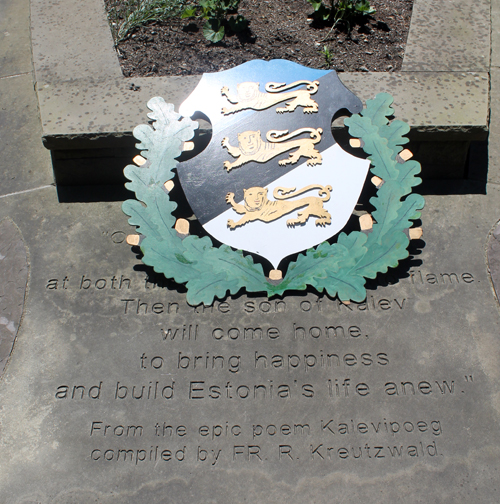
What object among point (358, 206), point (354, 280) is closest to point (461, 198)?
point (358, 206)

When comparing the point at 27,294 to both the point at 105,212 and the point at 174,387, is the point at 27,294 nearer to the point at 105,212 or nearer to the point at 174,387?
the point at 105,212

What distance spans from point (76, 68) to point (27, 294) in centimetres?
181

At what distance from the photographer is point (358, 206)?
3.50 m

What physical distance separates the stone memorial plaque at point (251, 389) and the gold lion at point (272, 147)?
2.85 feet

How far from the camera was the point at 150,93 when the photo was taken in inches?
144

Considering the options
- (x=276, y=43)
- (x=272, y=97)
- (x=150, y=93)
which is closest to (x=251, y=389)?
(x=272, y=97)

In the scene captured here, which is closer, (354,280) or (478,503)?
(478,503)

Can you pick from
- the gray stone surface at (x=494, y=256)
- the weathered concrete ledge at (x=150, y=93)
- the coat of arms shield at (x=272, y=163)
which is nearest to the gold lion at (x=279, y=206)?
the coat of arms shield at (x=272, y=163)

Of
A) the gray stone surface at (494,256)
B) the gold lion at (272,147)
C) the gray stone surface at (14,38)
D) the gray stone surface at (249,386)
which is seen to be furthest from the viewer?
the gray stone surface at (14,38)

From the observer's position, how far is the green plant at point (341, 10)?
4512mm

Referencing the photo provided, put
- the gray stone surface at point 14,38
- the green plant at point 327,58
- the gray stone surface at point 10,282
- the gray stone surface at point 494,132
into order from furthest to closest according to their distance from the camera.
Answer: the gray stone surface at point 14,38 → the green plant at point 327,58 → the gray stone surface at point 494,132 → the gray stone surface at point 10,282

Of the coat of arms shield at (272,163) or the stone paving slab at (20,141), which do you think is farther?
the stone paving slab at (20,141)

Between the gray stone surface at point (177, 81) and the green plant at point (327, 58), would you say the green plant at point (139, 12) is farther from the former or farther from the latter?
the green plant at point (327, 58)

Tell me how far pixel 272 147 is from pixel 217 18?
1.92 m
